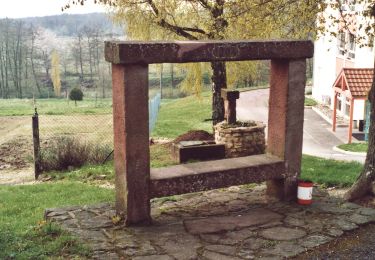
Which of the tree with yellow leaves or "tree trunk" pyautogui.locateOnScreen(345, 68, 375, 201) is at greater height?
the tree with yellow leaves

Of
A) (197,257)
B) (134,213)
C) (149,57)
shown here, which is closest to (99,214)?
(134,213)

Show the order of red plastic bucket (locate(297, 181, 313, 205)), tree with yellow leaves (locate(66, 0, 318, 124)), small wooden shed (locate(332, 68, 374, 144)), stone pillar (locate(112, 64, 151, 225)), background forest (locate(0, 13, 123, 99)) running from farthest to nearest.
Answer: background forest (locate(0, 13, 123, 99))
small wooden shed (locate(332, 68, 374, 144))
tree with yellow leaves (locate(66, 0, 318, 124))
red plastic bucket (locate(297, 181, 313, 205))
stone pillar (locate(112, 64, 151, 225))

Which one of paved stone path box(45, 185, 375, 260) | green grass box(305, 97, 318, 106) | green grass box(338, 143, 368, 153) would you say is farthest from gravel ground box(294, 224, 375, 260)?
green grass box(305, 97, 318, 106)

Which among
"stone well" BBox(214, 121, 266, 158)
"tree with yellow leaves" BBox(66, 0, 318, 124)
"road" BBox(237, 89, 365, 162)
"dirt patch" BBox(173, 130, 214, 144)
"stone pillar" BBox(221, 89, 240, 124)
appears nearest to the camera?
"tree with yellow leaves" BBox(66, 0, 318, 124)

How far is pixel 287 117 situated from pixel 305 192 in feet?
3.87

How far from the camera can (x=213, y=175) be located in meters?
6.86

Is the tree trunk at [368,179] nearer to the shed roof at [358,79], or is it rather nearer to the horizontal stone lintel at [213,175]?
the horizontal stone lintel at [213,175]

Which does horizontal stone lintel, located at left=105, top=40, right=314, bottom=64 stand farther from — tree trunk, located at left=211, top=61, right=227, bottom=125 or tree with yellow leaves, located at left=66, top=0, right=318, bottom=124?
tree trunk, located at left=211, top=61, right=227, bottom=125

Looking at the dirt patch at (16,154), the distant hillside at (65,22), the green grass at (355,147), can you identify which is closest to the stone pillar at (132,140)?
the dirt patch at (16,154)

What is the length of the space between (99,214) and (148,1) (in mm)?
10203

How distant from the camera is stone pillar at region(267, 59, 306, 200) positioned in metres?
7.22

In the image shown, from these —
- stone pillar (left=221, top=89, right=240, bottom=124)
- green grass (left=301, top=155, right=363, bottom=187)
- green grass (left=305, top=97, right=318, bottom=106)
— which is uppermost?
stone pillar (left=221, top=89, right=240, bottom=124)

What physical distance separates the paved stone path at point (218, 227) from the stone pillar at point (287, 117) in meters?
0.43

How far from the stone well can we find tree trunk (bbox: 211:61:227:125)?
2.67 m
